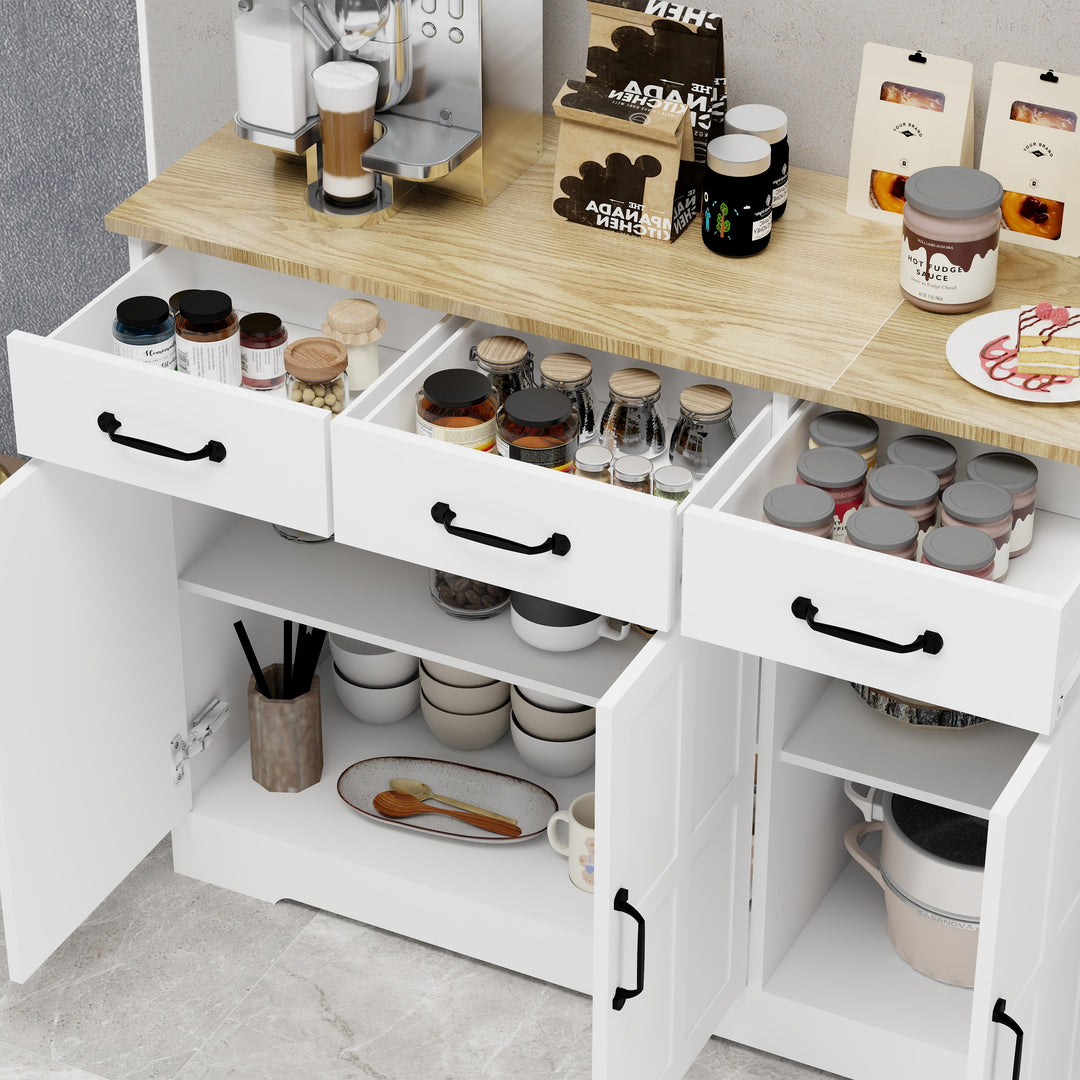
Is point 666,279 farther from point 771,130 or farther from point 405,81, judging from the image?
point 405,81

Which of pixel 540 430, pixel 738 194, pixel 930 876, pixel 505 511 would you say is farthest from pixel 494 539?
pixel 930 876

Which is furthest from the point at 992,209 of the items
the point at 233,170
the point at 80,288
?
the point at 80,288

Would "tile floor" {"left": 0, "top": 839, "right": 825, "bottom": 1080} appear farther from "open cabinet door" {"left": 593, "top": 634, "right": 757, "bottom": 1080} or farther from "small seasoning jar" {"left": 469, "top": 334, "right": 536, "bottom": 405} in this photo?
"small seasoning jar" {"left": 469, "top": 334, "right": 536, "bottom": 405}

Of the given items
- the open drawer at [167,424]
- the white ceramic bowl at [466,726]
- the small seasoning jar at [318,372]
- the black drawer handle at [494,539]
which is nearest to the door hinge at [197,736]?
the white ceramic bowl at [466,726]

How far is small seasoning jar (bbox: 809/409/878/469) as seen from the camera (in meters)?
1.76

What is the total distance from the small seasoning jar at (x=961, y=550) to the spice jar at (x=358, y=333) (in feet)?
2.02

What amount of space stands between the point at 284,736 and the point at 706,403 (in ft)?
2.81

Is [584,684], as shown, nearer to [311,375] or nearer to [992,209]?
[311,375]

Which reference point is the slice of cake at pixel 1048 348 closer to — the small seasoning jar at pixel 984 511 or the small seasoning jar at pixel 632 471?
the small seasoning jar at pixel 984 511

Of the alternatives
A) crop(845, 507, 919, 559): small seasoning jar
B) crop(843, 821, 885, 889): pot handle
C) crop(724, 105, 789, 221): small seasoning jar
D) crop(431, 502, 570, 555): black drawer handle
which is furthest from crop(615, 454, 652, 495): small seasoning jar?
crop(843, 821, 885, 889): pot handle

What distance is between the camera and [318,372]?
1.84m

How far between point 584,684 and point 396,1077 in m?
0.54

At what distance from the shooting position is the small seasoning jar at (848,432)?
5.78ft

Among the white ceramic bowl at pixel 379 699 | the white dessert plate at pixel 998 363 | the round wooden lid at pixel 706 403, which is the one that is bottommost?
the white ceramic bowl at pixel 379 699
